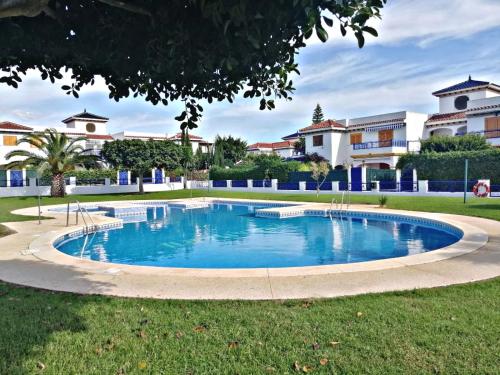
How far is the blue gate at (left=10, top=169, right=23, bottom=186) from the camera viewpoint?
3501 centimetres

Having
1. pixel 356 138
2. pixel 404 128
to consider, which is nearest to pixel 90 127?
pixel 356 138

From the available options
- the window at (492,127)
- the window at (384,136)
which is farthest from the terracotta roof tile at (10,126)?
the window at (492,127)

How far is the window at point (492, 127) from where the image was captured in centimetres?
3647

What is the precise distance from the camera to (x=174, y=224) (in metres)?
19.7

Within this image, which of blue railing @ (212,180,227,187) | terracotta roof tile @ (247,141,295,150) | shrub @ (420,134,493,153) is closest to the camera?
shrub @ (420,134,493,153)

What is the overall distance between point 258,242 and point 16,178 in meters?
29.7

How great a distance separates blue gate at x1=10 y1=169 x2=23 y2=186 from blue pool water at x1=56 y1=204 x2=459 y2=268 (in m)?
21.3

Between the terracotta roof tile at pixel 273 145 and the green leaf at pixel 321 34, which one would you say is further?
the terracotta roof tile at pixel 273 145

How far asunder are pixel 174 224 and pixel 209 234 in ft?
12.1

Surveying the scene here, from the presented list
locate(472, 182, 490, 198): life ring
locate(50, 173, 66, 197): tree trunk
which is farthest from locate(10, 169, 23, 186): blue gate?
locate(472, 182, 490, 198): life ring

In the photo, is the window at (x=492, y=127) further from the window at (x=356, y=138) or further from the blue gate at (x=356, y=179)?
the blue gate at (x=356, y=179)

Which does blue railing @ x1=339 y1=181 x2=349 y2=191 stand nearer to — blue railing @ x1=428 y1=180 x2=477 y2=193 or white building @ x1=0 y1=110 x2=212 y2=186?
blue railing @ x1=428 y1=180 x2=477 y2=193

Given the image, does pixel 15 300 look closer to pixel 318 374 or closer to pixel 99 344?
pixel 99 344

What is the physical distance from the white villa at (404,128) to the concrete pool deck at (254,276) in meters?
32.7
